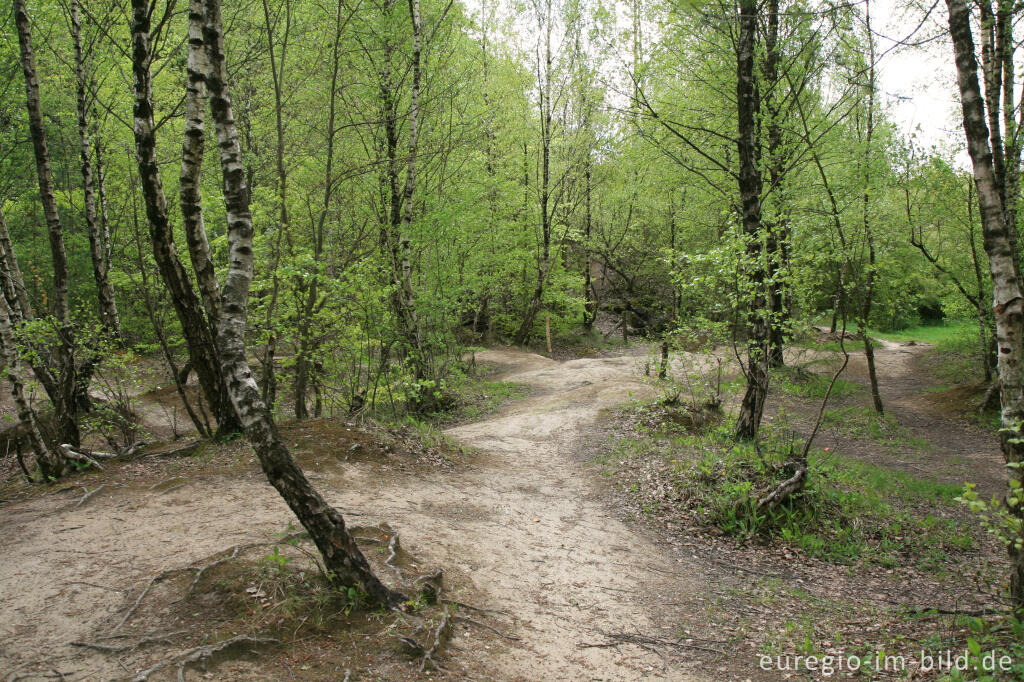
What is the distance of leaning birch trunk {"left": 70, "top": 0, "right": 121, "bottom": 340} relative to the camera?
9695 millimetres

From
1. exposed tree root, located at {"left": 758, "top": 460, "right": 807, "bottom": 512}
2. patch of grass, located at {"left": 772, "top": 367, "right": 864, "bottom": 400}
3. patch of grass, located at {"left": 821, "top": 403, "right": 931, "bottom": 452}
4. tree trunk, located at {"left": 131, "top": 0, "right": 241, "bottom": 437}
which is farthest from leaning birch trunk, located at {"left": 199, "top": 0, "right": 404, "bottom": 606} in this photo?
patch of grass, located at {"left": 772, "top": 367, "right": 864, "bottom": 400}

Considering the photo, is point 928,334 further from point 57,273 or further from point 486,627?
point 57,273

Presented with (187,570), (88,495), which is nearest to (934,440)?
(187,570)

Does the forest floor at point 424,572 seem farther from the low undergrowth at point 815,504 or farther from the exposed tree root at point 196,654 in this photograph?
the low undergrowth at point 815,504

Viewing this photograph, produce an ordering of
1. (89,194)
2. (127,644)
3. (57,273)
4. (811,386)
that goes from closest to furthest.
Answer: (127,644) < (57,273) < (89,194) < (811,386)

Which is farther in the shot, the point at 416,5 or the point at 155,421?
the point at 155,421

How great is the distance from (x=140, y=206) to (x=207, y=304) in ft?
44.1

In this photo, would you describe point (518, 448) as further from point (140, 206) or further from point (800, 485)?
point (140, 206)

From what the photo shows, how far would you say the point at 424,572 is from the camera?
16.3 feet

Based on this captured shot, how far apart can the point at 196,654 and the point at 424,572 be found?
1.97 meters

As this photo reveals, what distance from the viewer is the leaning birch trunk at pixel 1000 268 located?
4.25m

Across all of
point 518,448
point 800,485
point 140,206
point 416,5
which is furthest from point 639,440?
point 140,206

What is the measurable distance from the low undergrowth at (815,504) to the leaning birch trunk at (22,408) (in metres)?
8.05

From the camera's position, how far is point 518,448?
35.8 feet
